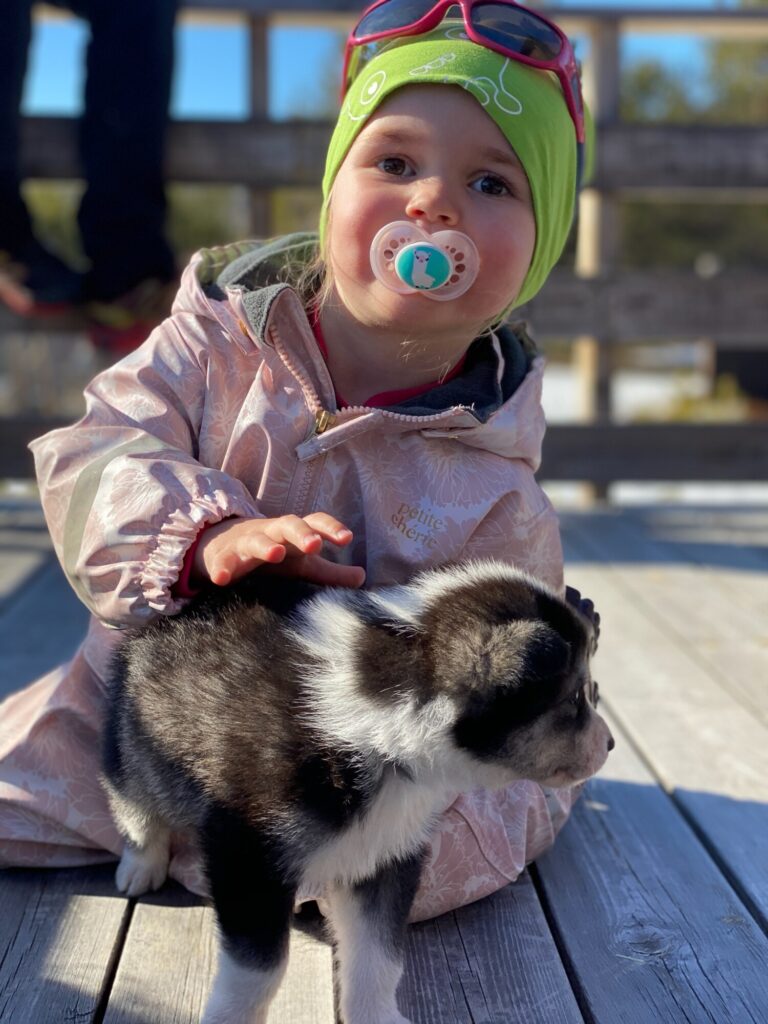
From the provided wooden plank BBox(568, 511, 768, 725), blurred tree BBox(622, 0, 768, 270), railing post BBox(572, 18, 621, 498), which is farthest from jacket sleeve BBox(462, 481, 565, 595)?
blurred tree BBox(622, 0, 768, 270)

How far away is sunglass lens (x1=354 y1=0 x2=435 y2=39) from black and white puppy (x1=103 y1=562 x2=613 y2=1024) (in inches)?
39.0

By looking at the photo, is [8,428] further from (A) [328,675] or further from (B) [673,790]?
(A) [328,675]

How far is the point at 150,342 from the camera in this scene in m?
2.10

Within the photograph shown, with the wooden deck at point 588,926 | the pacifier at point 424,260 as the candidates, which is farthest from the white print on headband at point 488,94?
the wooden deck at point 588,926

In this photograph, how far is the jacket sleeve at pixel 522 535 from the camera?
208 centimetres

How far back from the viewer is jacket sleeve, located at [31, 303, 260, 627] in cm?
175

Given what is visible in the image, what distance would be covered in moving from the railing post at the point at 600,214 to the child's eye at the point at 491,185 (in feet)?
9.93

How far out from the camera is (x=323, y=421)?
6.59 ft

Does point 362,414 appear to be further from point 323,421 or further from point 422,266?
point 422,266

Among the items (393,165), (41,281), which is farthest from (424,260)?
(41,281)

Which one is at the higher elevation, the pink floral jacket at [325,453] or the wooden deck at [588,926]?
the pink floral jacket at [325,453]

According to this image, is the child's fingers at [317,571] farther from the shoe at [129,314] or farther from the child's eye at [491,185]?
the shoe at [129,314]

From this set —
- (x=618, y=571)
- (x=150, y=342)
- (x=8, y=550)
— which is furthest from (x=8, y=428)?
(x=150, y=342)

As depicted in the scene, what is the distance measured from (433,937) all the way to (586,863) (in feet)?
1.25
